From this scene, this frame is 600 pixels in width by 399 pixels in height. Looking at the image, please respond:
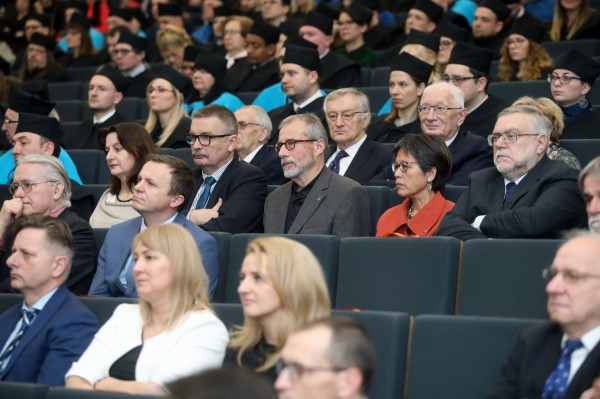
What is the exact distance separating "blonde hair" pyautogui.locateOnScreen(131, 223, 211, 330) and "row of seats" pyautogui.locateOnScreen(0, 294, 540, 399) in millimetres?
577

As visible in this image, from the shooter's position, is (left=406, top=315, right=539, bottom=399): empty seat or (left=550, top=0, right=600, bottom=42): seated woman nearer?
(left=406, top=315, right=539, bottom=399): empty seat

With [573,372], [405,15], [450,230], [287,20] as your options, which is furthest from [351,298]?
[405,15]

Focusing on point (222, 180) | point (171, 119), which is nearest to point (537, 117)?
point (222, 180)

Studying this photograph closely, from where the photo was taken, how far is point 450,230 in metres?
4.99

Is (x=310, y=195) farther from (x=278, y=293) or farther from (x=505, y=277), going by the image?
(x=278, y=293)

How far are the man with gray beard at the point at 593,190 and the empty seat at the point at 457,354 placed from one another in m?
0.67

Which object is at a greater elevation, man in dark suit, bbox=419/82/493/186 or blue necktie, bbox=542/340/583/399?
man in dark suit, bbox=419/82/493/186

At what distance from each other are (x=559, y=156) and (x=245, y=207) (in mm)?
1653

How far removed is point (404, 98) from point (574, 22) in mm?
2373

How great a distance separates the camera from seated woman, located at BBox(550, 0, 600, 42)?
344 inches

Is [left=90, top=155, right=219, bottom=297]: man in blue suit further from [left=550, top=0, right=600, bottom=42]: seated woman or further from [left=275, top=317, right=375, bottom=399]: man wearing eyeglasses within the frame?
[left=550, top=0, right=600, bottom=42]: seated woman

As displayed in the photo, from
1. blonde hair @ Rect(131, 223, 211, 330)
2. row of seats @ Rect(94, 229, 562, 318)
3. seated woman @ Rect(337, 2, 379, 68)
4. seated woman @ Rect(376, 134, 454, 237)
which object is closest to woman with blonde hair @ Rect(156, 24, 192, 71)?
seated woman @ Rect(337, 2, 379, 68)

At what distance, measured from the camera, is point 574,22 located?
8.84 m

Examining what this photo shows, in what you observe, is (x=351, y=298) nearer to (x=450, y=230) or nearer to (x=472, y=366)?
(x=450, y=230)
